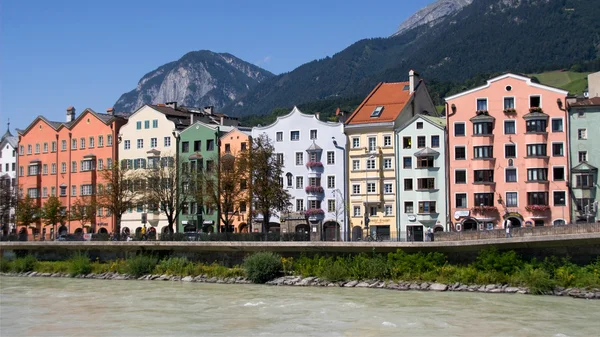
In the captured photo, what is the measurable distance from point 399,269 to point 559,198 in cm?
2169

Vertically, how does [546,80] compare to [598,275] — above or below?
above

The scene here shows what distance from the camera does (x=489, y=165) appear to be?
72.1 meters

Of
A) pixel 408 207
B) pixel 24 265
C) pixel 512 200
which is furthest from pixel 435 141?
pixel 24 265

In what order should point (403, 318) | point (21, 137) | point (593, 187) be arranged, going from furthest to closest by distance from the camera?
point (21, 137), point (593, 187), point (403, 318)

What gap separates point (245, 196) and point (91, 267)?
16.1 m

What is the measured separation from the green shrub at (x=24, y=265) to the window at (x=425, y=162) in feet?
124

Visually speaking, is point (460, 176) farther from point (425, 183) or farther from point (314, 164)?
point (314, 164)

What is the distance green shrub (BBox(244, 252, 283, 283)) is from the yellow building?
17.0 metres

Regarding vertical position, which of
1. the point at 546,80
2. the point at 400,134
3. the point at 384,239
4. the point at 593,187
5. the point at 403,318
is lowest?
the point at 403,318

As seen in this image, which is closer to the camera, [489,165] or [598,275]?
[598,275]

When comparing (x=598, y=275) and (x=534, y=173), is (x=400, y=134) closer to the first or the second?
(x=534, y=173)

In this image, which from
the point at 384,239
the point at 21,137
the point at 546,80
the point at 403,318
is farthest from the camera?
the point at 546,80

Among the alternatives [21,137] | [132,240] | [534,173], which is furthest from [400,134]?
[21,137]

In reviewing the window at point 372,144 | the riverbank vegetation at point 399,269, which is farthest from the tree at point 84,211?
the window at point 372,144
